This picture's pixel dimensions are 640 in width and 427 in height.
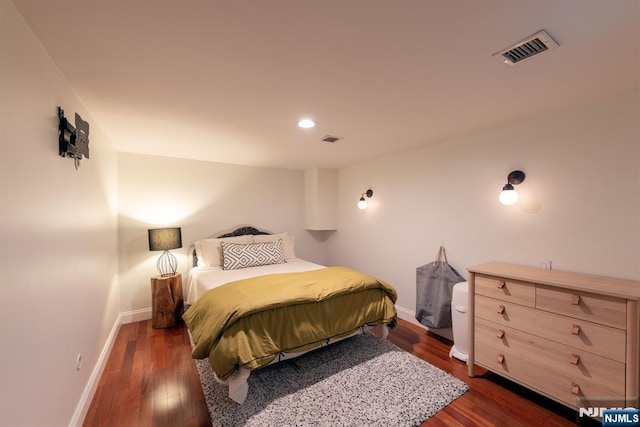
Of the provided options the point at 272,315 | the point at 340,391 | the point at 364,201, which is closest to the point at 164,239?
the point at 272,315

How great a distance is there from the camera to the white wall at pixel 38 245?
1009 mm

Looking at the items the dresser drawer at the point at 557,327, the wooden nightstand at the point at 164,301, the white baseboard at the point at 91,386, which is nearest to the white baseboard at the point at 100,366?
the white baseboard at the point at 91,386

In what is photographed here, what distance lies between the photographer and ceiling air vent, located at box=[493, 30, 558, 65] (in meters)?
1.21

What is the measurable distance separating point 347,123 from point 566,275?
2043 millimetres

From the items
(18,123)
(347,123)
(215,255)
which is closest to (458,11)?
(347,123)

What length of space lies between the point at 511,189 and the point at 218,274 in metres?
Result: 3.10

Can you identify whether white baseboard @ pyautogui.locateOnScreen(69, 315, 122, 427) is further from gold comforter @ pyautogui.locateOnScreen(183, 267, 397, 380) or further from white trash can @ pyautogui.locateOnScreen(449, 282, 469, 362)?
white trash can @ pyautogui.locateOnScreen(449, 282, 469, 362)

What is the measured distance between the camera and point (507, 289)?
6.47ft

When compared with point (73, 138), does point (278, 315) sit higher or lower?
lower

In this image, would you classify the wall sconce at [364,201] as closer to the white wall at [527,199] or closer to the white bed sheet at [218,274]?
the white wall at [527,199]

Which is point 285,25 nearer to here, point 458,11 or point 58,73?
point 458,11

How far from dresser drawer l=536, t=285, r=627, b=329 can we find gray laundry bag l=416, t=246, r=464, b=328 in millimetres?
917

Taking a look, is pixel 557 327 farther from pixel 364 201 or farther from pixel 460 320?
pixel 364 201

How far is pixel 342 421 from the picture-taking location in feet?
5.57
